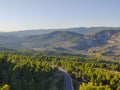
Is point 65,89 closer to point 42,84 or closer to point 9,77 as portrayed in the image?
point 42,84

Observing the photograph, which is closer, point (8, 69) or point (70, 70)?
point (8, 69)

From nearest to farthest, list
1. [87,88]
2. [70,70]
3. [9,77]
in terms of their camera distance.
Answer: [87,88] < [9,77] < [70,70]

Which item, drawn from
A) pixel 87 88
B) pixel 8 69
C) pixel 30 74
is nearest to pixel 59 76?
pixel 30 74

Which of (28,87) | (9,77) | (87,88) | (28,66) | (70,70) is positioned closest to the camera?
(87,88)

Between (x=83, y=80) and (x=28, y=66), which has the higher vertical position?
(x=28, y=66)

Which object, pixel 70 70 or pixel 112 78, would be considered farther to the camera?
pixel 70 70

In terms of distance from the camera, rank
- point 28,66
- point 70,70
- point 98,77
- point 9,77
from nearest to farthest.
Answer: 1. point 9,77
2. point 98,77
3. point 28,66
4. point 70,70

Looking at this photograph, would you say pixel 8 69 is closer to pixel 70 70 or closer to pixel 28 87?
pixel 28 87

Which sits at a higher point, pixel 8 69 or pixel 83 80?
pixel 8 69

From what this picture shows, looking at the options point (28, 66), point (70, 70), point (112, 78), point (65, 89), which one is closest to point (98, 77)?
point (112, 78)
